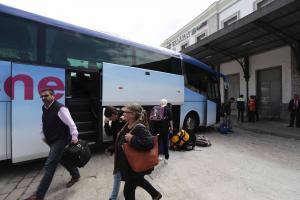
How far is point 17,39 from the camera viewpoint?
4492 mm

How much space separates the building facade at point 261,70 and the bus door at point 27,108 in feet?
30.7

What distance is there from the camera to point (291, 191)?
153 inches

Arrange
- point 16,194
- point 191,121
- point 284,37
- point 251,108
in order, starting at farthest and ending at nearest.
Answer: point 251,108 → point 284,37 → point 191,121 → point 16,194

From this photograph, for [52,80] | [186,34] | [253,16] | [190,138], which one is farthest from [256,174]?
[186,34]

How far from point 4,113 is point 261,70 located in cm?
1527

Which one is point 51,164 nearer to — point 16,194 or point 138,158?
point 16,194

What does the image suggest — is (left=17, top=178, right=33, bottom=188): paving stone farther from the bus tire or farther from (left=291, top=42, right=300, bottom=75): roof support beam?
(left=291, top=42, right=300, bottom=75): roof support beam

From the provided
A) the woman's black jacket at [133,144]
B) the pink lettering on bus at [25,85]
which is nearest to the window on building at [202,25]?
the pink lettering on bus at [25,85]

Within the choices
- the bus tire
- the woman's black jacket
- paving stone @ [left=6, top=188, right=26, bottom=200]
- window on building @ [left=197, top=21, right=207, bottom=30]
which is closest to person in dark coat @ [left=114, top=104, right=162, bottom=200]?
the woman's black jacket

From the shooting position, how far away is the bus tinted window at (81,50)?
5.04 metres

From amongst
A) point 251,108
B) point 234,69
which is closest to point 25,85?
point 251,108

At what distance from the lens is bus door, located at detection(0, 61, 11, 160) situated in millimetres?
4259

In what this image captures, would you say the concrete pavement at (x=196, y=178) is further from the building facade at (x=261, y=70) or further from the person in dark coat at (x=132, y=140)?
the building facade at (x=261, y=70)

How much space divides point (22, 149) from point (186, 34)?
22.5 meters
